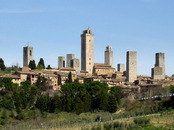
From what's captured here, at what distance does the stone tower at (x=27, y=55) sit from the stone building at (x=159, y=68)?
24664 mm

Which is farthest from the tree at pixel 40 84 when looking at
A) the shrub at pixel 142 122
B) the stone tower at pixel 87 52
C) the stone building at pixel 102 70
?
the shrub at pixel 142 122

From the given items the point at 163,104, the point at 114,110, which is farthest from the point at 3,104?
the point at 163,104

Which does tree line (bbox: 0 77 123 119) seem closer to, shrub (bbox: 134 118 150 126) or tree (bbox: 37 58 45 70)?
shrub (bbox: 134 118 150 126)

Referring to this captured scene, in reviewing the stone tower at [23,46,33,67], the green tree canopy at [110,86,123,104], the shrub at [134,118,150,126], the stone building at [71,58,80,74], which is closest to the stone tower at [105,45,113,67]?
the stone building at [71,58,80,74]

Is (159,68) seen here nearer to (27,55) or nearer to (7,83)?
(27,55)

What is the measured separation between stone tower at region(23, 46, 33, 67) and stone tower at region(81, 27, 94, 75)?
34.7 feet

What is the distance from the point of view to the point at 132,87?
55.0 meters

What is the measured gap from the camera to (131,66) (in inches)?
2402

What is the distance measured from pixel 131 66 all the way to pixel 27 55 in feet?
70.5

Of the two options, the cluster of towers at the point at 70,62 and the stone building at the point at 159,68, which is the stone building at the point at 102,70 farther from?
the stone building at the point at 159,68

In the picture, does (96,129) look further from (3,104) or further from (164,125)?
(3,104)

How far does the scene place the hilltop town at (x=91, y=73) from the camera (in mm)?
53628

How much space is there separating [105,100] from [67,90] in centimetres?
680

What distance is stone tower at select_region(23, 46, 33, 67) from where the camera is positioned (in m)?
68.7
